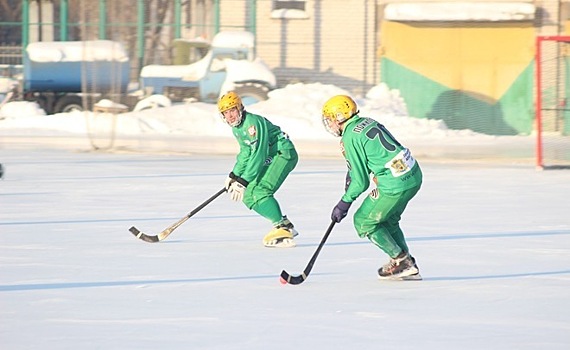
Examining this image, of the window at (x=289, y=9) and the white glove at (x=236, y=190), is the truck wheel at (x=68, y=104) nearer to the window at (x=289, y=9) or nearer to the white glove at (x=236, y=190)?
the window at (x=289, y=9)

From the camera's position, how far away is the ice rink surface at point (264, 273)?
5512mm

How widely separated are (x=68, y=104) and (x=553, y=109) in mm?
10061

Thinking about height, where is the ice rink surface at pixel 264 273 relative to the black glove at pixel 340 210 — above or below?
below

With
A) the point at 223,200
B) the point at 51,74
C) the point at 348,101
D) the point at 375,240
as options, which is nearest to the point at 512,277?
the point at 375,240

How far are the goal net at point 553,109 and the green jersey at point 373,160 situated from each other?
29.4 ft

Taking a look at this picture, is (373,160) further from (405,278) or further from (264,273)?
(264,273)

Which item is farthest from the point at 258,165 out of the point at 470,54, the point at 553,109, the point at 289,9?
the point at 289,9

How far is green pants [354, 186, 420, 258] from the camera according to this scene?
22.6ft

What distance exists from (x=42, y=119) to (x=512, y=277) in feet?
51.4

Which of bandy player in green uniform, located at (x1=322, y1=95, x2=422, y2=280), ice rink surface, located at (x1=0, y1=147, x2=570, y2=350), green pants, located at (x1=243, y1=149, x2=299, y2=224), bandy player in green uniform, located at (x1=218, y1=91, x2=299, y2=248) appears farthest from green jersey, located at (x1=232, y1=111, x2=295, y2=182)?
bandy player in green uniform, located at (x1=322, y1=95, x2=422, y2=280)

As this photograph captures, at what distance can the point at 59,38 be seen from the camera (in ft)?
86.5

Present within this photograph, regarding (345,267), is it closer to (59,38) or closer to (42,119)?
(42,119)

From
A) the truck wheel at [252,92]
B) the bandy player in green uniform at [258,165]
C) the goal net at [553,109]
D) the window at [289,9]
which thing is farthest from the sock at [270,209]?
the window at [289,9]

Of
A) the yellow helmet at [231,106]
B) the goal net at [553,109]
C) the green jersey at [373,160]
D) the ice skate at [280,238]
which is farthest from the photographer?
the goal net at [553,109]
